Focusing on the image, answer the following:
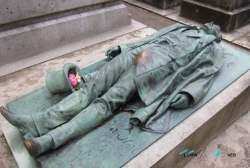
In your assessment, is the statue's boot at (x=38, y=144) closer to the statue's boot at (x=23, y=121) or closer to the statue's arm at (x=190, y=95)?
the statue's boot at (x=23, y=121)

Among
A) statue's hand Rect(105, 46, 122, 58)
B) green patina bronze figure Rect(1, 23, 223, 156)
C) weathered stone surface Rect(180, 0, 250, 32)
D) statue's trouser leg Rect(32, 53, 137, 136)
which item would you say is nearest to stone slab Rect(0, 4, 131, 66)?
statue's hand Rect(105, 46, 122, 58)

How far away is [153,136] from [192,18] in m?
4.34

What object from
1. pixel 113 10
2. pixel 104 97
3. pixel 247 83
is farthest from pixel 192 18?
pixel 104 97

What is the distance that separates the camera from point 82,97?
223 centimetres

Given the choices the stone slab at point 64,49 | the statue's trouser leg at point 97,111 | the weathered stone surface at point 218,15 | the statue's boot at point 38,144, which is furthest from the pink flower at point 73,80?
the weathered stone surface at point 218,15

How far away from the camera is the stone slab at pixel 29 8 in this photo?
324 cm

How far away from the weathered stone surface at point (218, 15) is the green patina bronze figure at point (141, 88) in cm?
261

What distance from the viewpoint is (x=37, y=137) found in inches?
75.5

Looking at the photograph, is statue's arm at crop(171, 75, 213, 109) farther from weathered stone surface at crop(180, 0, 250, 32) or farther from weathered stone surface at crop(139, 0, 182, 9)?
weathered stone surface at crop(139, 0, 182, 9)

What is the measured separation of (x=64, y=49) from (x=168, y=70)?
2.09 meters

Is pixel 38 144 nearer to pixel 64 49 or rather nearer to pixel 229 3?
pixel 64 49

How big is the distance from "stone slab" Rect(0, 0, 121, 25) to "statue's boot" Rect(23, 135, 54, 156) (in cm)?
220

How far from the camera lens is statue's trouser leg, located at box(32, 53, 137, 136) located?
2.00 meters

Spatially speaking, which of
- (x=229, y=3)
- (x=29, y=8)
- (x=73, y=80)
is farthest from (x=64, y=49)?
(x=229, y=3)
